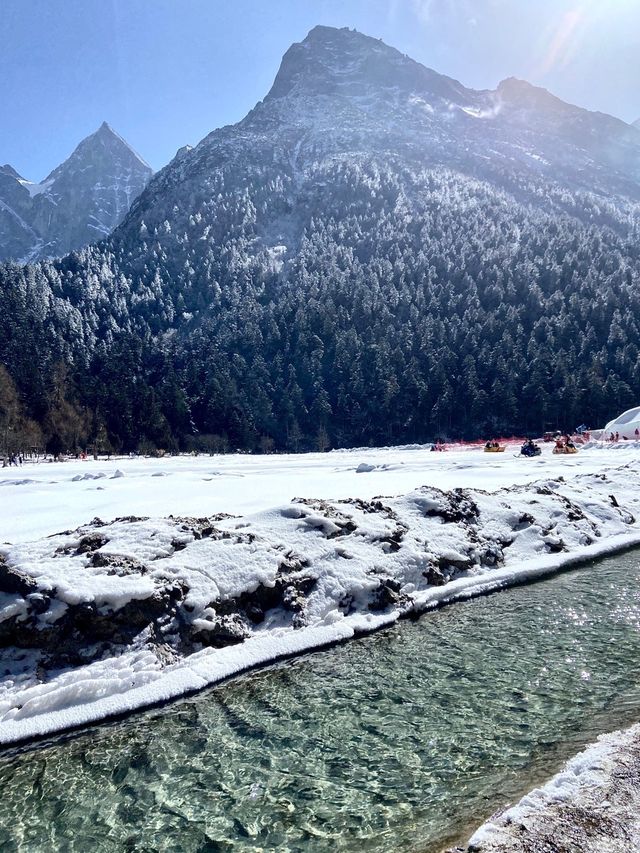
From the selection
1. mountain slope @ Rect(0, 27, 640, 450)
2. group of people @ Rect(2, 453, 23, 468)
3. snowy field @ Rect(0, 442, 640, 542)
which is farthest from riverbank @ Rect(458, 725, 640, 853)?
mountain slope @ Rect(0, 27, 640, 450)

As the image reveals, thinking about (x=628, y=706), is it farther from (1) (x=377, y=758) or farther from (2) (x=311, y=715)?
(2) (x=311, y=715)

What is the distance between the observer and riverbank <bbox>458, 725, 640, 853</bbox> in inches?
179

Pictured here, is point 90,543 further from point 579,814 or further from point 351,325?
point 351,325

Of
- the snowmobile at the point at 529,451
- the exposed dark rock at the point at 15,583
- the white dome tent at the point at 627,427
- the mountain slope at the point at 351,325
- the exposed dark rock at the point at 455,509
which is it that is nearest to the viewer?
the exposed dark rock at the point at 15,583

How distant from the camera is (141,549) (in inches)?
452

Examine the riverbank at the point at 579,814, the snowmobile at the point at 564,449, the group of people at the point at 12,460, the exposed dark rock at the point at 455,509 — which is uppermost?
the exposed dark rock at the point at 455,509

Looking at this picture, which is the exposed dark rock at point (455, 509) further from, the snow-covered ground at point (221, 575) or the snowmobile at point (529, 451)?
the snowmobile at point (529, 451)

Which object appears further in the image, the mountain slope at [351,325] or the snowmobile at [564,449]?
the mountain slope at [351,325]

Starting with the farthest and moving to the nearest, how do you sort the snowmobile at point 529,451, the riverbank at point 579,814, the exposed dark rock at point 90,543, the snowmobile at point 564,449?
the snowmobile at point 564,449
the snowmobile at point 529,451
the exposed dark rock at point 90,543
the riverbank at point 579,814

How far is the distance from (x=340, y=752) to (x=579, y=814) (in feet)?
9.47

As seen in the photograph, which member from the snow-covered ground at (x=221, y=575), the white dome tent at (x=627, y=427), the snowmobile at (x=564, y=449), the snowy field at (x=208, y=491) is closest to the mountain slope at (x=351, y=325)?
the white dome tent at (x=627, y=427)

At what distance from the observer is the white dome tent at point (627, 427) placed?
175 ft

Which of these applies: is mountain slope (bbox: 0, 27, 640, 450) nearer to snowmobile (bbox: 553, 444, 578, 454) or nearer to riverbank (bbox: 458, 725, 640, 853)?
snowmobile (bbox: 553, 444, 578, 454)

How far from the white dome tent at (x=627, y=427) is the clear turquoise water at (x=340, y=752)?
50.3 metres
